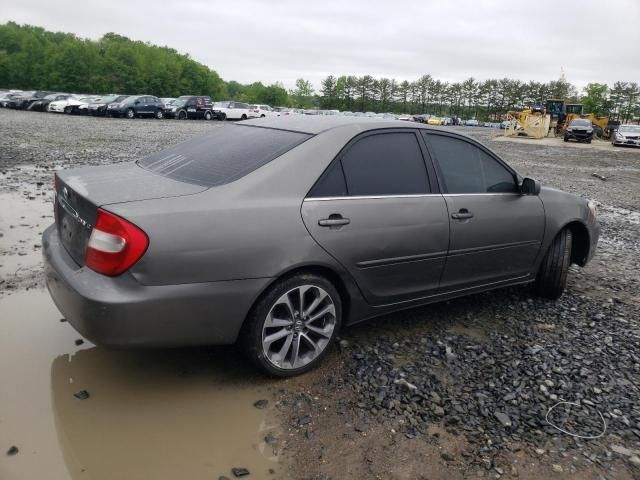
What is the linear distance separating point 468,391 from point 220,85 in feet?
329

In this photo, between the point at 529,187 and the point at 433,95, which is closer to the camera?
the point at 529,187

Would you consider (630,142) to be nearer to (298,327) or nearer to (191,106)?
(191,106)

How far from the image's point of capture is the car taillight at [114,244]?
105 inches

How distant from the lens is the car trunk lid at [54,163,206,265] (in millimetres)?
2910

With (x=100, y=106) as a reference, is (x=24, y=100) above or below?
above

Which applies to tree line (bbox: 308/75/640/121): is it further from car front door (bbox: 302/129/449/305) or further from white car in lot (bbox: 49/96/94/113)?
car front door (bbox: 302/129/449/305)

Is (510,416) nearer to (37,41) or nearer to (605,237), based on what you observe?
(605,237)

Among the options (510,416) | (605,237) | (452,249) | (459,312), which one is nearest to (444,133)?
(452,249)

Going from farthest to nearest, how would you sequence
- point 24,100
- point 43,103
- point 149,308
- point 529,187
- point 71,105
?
1. point 24,100
2. point 43,103
3. point 71,105
4. point 529,187
5. point 149,308

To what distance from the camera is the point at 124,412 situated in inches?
115

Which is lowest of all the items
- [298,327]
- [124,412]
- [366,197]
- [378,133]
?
[124,412]

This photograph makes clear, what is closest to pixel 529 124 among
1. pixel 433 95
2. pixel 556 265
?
pixel 556 265

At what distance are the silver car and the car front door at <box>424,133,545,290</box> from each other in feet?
0.04

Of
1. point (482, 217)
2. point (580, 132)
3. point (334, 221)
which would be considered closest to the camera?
point (334, 221)
